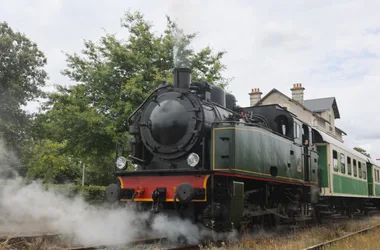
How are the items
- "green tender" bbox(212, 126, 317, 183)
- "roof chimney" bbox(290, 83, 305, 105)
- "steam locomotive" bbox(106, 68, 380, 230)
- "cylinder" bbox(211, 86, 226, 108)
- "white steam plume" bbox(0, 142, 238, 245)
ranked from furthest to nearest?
"roof chimney" bbox(290, 83, 305, 105) < "cylinder" bbox(211, 86, 226, 108) < "white steam plume" bbox(0, 142, 238, 245) < "green tender" bbox(212, 126, 317, 183) < "steam locomotive" bbox(106, 68, 380, 230)

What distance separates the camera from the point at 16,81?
22938 mm

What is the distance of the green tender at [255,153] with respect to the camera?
732 centimetres

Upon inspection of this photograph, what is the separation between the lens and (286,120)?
1004cm

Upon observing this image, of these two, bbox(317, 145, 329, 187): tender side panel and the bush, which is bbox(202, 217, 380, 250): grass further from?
the bush

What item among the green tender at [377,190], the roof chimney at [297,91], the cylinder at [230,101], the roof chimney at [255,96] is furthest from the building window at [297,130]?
the roof chimney at [297,91]

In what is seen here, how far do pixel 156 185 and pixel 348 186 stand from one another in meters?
9.12

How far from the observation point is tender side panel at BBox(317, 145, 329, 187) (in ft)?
40.7

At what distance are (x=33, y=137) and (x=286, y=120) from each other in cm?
1735

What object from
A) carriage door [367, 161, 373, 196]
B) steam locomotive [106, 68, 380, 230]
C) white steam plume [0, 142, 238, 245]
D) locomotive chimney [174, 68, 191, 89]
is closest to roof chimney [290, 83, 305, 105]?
carriage door [367, 161, 373, 196]

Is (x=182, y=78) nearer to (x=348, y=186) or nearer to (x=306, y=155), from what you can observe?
(x=306, y=155)

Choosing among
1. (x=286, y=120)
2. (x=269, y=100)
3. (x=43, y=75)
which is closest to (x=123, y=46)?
(x=286, y=120)

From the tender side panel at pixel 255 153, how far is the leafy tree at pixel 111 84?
528 cm

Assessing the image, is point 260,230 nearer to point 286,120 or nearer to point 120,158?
point 286,120

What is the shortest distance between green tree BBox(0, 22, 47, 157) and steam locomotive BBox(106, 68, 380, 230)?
1548cm
